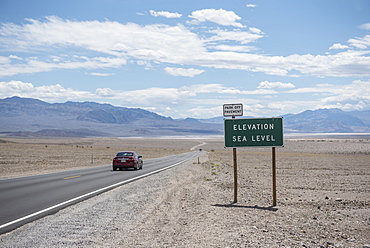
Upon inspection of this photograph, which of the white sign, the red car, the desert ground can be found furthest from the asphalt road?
the red car

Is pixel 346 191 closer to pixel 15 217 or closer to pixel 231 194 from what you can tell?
pixel 231 194

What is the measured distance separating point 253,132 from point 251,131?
0.07m

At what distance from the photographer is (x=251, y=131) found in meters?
11.5

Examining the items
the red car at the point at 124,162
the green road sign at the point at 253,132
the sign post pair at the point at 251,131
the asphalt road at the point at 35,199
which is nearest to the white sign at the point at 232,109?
the sign post pair at the point at 251,131

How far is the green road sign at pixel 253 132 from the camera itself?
11.3 metres

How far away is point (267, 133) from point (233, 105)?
4.27 ft

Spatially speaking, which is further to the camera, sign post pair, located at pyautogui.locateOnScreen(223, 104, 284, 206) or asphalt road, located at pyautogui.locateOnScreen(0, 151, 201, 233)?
sign post pair, located at pyautogui.locateOnScreen(223, 104, 284, 206)

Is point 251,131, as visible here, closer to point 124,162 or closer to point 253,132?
point 253,132

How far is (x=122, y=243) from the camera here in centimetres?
715

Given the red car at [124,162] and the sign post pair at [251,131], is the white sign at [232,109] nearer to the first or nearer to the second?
the sign post pair at [251,131]

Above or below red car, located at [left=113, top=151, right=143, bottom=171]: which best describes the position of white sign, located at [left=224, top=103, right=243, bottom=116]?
above

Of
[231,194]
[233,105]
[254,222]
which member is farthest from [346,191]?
[254,222]

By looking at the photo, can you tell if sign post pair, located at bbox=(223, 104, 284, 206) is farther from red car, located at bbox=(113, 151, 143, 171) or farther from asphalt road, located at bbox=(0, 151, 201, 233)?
red car, located at bbox=(113, 151, 143, 171)

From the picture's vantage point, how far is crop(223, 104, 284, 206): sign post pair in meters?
11.3
